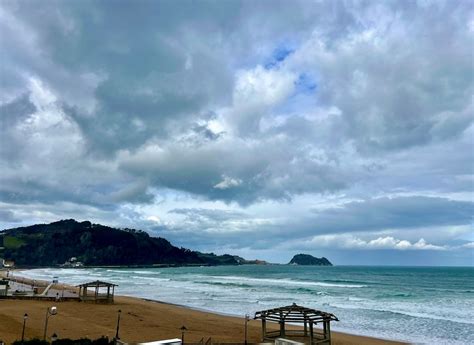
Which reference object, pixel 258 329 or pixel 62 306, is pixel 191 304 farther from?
pixel 258 329

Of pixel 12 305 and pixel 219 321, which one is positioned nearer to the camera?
pixel 219 321

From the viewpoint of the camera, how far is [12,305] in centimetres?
3055

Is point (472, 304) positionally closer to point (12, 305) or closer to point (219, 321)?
point (219, 321)

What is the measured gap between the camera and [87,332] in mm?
21281

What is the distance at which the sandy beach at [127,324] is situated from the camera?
69.2 feet

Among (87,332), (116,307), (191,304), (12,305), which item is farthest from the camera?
(191,304)

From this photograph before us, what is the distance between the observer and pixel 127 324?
25.4 meters

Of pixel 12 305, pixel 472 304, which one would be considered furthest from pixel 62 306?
pixel 472 304

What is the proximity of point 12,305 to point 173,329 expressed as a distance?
45.7ft

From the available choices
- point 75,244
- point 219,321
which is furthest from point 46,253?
point 219,321

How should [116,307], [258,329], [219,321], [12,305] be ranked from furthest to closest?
1. [116,307]
2. [12,305]
3. [219,321]
4. [258,329]

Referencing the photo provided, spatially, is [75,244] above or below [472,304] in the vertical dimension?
above

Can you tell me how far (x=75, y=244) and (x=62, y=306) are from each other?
579 feet

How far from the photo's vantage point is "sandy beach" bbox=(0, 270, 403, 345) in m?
21.1
